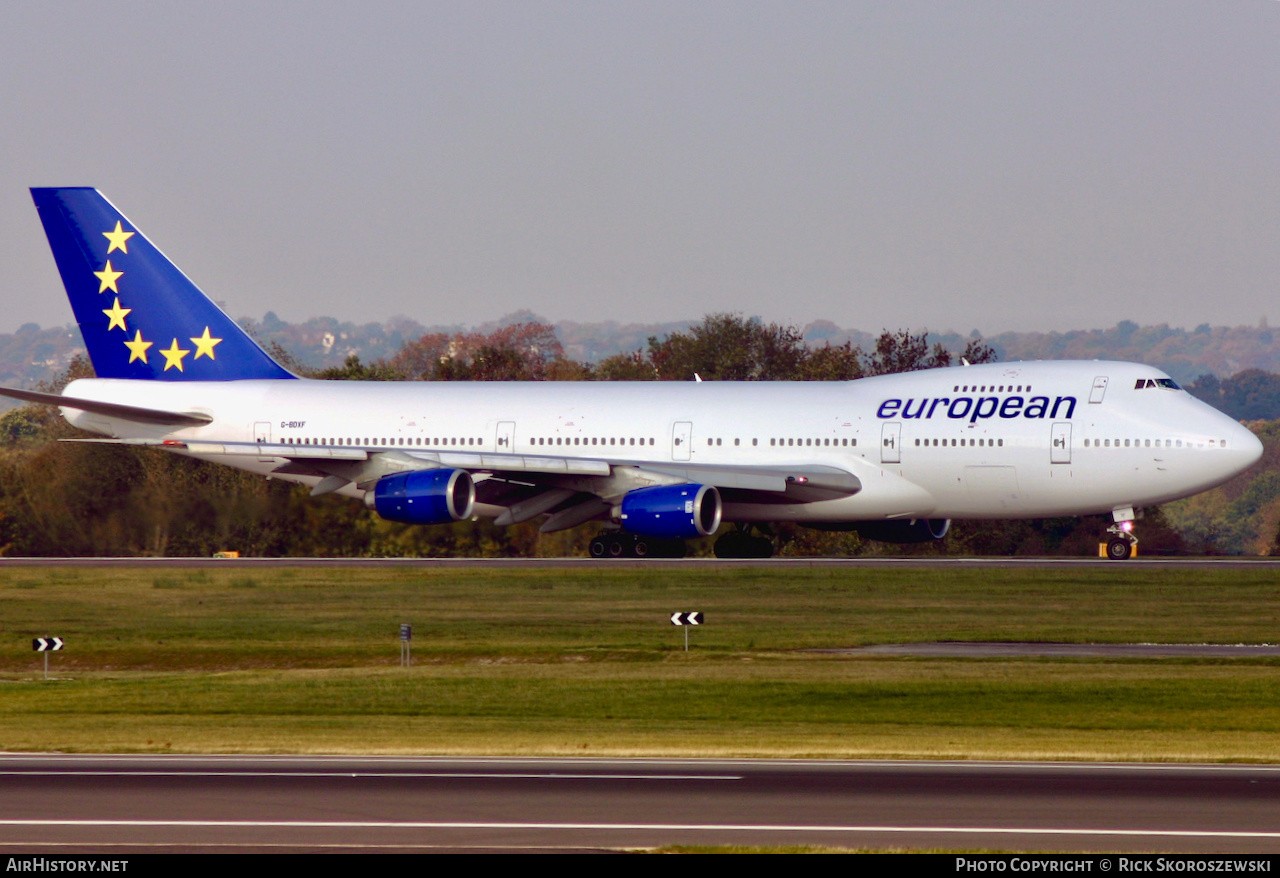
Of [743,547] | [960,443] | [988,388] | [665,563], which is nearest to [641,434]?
[743,547]

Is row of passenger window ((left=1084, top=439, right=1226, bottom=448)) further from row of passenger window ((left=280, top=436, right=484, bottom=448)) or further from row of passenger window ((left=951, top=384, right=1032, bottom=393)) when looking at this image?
row of passenger window ((left=280, top=436, right=484, bottom=448))

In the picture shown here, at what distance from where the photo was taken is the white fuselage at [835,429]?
43.8 m

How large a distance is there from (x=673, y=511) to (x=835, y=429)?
5.26m

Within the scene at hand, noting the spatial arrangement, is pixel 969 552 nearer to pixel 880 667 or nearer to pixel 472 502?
pixel 472 502

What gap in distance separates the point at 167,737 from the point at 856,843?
418 inches

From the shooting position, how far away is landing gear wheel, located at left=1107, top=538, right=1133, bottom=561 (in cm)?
4522

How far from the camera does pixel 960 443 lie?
147 ft

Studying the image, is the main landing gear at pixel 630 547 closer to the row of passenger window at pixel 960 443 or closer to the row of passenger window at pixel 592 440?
the row of passenger window at pixel 592 440

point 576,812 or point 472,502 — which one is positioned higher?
point 472,502

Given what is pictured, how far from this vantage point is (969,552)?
6278 centimetres

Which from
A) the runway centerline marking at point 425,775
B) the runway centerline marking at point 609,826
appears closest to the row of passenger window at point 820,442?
the runway centerline marking at point 425,775

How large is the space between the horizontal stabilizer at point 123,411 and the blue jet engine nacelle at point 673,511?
1437 centimetres
